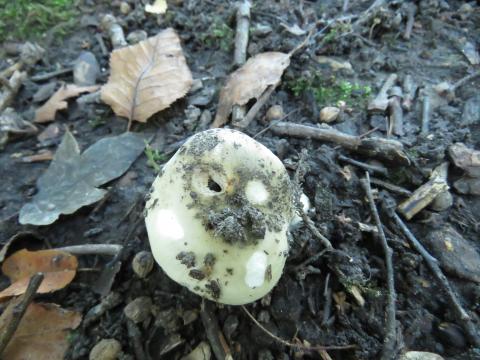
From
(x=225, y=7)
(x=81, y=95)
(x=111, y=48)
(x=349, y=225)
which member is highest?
(x=225, y=7)

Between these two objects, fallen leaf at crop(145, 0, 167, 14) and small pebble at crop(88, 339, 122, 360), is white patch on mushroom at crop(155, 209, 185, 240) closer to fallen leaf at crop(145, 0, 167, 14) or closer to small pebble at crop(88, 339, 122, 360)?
small pebble at crop(88, 339, 122, 360)

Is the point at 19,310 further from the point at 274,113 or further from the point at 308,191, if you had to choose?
the point at 274,113

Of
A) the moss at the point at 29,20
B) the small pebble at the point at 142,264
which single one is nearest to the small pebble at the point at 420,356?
the small pebble at the point at 142,264

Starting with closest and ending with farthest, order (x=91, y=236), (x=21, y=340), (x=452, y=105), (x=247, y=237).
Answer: (x=247, y=237)
(x=21, y=340)
(x=91, y=236)
(x=452, y=105)

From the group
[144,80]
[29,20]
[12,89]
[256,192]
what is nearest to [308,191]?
[256,192]

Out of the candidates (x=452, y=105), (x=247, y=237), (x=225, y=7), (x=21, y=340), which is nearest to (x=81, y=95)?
(x=225, y=7)

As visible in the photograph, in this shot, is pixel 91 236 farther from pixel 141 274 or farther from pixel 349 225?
pixel 349 225
